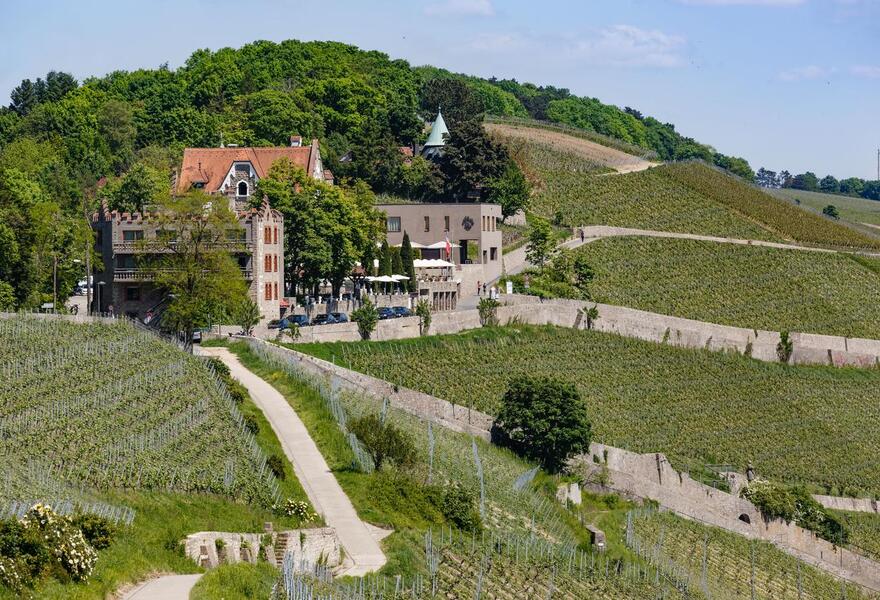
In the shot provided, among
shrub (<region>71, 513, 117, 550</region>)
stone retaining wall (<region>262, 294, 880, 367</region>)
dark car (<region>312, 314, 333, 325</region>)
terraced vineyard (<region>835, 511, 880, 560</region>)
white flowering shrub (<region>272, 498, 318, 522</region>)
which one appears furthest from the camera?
stone retaining wall (<region>262, 294, 880, 367</region>)

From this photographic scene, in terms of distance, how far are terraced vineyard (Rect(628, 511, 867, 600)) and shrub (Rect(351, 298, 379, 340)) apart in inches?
743

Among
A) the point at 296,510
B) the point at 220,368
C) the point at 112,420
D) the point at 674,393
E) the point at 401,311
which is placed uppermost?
the point at 401,311

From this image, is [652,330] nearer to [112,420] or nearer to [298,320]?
[298,320]

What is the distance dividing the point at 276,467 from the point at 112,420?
5.24 m

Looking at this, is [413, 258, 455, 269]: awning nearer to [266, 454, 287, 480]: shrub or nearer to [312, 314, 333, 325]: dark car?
[312, 314, 333, 325]: dark car

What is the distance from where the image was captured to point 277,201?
334ft

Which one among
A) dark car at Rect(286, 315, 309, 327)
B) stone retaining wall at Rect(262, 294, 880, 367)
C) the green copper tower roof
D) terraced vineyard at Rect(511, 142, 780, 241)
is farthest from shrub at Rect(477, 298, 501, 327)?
the green copper tower roof

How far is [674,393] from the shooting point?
104062 mm

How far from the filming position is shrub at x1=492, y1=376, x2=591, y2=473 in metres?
78.6

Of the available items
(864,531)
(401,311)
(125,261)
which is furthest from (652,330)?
(125,261)

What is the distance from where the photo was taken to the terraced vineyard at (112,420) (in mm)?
50250

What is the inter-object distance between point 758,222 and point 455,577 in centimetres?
11017

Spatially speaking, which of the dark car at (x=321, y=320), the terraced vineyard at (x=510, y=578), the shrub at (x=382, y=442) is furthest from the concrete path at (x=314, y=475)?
the dark car at (x=321, y=320)

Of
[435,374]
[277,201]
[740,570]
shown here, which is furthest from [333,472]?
[277,201]
